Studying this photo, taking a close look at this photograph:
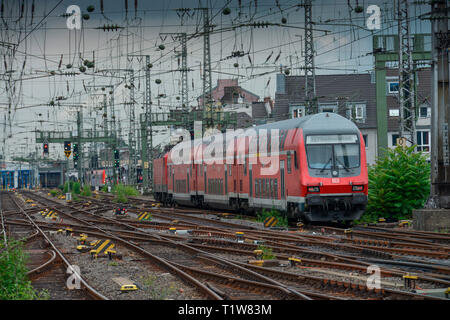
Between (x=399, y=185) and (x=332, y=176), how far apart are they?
157 inches

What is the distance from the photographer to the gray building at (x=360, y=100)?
200 feet

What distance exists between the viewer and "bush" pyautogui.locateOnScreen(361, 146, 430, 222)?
25.9 metres

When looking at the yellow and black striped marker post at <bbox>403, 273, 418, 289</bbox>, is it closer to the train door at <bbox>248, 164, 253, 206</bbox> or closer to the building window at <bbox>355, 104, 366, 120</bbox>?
the train door at <bbox>248, 164, 253, 206</bbox>

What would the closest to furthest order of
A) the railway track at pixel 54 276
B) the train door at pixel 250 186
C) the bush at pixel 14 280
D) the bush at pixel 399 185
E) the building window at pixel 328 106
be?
1. the bush at pixel 14 280
2. the railway track at pixel 54 276
3. the bush at pixel 399 185
4. the train door at pixel 250 186
5. the building window at pixel 328 106

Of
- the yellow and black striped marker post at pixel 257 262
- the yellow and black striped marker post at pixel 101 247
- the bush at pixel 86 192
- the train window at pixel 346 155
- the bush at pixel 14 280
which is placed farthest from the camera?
the bush at pixel 86 192

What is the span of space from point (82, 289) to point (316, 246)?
7.31 metres

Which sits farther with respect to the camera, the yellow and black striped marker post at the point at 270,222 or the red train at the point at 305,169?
the yellow and black striped marker post at the point at 270,222

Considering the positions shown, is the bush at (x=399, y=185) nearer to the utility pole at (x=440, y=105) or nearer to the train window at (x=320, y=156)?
the utility pole at (x=440, y=105)

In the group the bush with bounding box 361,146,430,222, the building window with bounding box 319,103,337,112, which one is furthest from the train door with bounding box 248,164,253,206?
the building window with bounding box 319,103,337,112

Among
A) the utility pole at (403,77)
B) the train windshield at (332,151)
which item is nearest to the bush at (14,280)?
the train windshield at (332,151)

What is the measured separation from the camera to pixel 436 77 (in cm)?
2272

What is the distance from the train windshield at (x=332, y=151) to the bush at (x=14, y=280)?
12148mm
